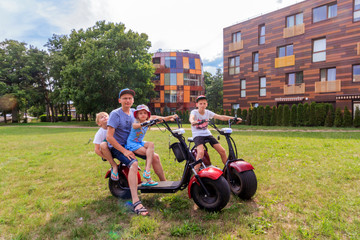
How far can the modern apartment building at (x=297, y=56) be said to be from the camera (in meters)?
18.5

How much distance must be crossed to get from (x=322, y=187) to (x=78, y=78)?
94.4 ft

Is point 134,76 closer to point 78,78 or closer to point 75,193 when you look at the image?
point 78,78

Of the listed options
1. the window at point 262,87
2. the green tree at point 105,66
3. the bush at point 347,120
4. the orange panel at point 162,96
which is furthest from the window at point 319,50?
the orange panel at point 162,96

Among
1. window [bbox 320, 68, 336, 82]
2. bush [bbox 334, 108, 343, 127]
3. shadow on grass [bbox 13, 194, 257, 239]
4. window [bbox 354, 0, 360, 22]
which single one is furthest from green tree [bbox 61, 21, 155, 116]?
shadow on grass [bbox 13, 194, 257, 239]

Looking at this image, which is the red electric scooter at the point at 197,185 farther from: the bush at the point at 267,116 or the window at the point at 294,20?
the window at the point at 294,20

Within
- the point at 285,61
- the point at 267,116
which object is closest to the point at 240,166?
the point at 267,116

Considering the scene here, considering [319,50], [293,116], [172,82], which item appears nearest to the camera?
[293,116]

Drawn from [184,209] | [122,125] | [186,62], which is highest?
[186,62]

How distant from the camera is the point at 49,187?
4.77 meters

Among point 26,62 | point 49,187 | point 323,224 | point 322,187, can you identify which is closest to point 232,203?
point 323,224

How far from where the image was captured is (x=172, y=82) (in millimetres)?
43156

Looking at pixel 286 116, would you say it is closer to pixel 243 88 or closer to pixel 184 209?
pixel 243 88

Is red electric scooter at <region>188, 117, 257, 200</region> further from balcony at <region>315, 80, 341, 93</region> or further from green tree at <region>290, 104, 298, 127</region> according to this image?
balcony at <region>315, 80, 341, 93</region>

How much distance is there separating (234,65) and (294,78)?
23.8 ft
